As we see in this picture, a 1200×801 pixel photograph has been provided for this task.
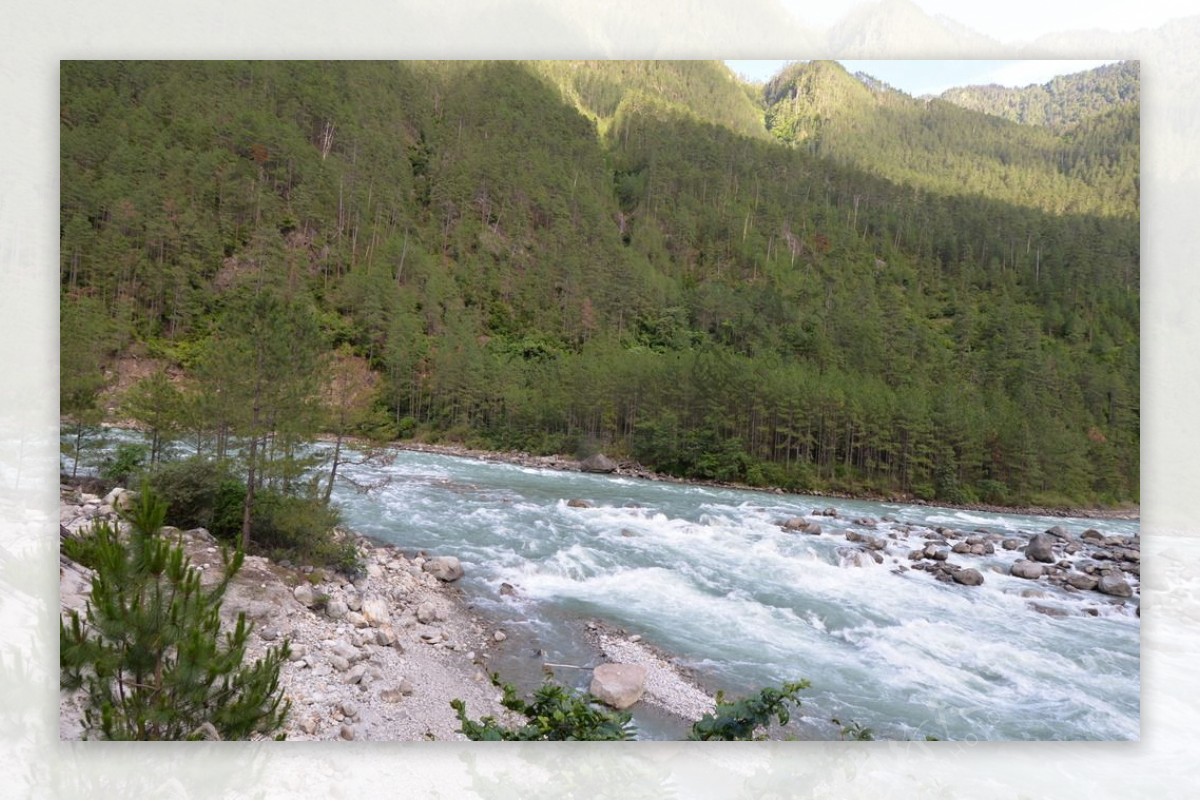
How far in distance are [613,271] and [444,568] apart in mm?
2351

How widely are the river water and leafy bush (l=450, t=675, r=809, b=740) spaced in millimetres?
282

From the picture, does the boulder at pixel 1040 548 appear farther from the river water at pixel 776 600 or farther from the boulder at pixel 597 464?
the boulder at pixel 597 464

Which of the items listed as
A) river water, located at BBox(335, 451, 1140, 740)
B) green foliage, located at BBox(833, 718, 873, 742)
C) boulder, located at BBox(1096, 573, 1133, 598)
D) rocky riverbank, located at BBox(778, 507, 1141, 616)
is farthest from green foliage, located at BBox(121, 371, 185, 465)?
boulder, located at BBox(1096, 573, 1133, 598)

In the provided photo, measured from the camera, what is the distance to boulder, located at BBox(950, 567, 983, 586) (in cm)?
386

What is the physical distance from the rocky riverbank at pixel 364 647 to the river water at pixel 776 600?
6.4 inches

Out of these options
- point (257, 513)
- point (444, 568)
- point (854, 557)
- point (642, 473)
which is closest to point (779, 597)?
point (854, 557)

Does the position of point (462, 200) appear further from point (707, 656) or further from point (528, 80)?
point (707, 656)

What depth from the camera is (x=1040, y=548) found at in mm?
4031

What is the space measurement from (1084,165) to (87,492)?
600 cm

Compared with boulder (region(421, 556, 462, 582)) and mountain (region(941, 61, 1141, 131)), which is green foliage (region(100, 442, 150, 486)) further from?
mountain (region(941, 61, 1141, 131))

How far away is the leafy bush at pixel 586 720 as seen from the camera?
299 centimetres

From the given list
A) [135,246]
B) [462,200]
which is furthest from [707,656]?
[135,246]

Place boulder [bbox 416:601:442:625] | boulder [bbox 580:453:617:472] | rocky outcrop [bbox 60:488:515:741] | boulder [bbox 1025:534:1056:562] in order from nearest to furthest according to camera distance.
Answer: rocky outcrop [bbox 60:488:515:741], boulder [bbox 416:601:442:625], boulder [bbox 1025:534:1056:562], boulder [bbox 580:453:617:472]

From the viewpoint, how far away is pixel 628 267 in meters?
4.77
